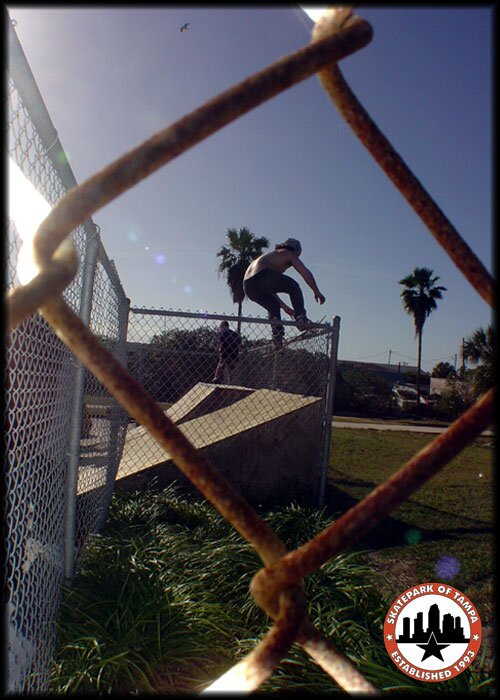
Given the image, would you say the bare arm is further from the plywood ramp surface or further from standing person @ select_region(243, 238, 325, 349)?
the plywood ramp surface

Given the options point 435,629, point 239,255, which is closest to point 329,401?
point 435,629

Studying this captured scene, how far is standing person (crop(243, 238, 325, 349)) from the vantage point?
6664 mm

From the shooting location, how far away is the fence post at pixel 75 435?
8.69ft

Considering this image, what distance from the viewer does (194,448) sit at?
464mm

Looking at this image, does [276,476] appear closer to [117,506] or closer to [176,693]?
[117,506]

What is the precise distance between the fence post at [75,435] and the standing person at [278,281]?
397cm

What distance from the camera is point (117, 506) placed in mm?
4625

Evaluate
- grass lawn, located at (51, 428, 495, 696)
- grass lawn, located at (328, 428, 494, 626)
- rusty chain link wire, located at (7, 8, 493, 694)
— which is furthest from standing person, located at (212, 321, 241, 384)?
rusty chain link wire, located at (7, 8, 493, 694)

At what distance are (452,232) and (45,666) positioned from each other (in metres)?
2.38

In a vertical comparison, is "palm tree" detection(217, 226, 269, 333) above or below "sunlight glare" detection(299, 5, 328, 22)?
above

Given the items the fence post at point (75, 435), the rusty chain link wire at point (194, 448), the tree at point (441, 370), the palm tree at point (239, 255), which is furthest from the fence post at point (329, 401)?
the tree at point (441, 370)

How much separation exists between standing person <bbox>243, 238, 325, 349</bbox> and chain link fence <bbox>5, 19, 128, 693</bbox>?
3.25m

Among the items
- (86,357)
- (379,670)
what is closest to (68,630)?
(379,670)

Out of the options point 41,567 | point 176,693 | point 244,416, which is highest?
point 244,416
